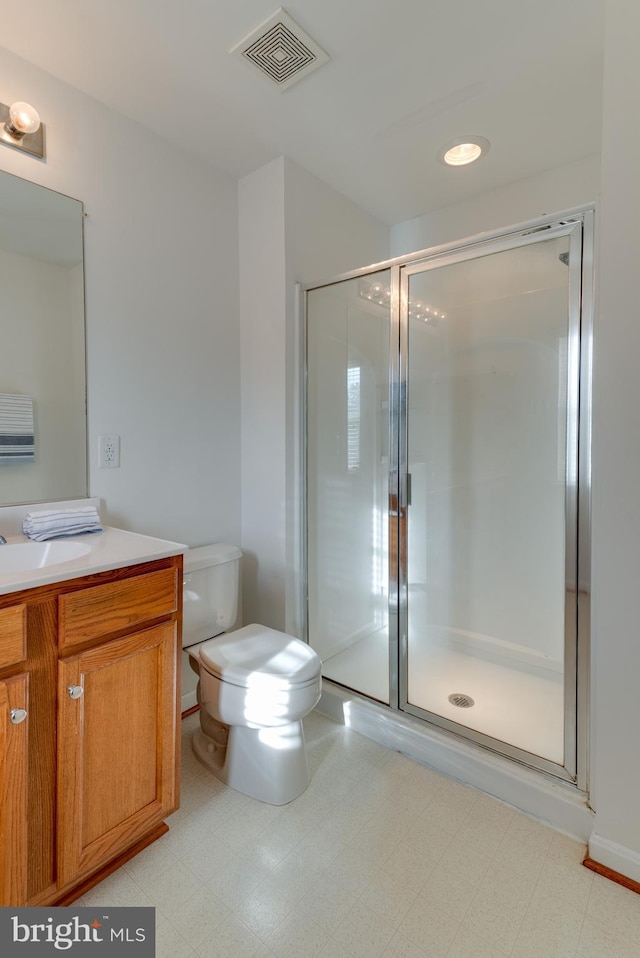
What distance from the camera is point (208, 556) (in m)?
1.92

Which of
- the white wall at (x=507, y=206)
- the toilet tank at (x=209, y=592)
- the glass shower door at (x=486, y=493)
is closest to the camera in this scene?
the toilet tank at (x=209, y=592)

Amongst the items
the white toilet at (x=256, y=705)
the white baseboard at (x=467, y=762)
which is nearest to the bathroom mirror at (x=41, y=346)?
the white toilet at (x=256, y=705)

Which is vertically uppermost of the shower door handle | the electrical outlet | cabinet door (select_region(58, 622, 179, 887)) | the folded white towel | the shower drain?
the electrical outlet

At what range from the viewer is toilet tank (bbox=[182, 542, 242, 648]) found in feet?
5.99

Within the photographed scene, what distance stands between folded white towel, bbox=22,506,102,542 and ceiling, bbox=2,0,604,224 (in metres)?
1.49

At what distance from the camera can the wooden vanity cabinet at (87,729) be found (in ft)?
3.39

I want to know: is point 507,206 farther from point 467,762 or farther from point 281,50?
point 467,762

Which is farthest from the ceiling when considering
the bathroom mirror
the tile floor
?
the tile floor

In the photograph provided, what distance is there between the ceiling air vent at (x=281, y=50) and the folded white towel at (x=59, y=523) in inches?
63.2

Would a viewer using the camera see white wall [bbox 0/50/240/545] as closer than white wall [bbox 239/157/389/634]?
Yes

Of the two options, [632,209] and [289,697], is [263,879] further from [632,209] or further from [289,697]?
[632,209]

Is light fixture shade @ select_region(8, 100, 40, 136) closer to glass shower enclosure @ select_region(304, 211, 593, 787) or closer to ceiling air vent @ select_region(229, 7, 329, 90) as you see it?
ceiling air vent @ select_region(229, 7, 329, 90)

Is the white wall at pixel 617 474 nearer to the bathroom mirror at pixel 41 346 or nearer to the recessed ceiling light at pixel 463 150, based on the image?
the recessed ceiling light at pixel 463 150

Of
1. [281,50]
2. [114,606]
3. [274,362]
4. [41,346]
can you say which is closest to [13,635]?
[114,606]
